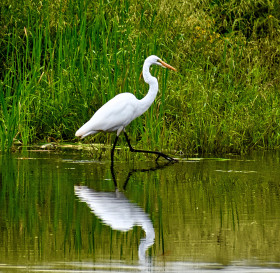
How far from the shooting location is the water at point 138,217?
11.8 ft

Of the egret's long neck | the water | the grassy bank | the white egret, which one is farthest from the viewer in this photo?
the grassy bank

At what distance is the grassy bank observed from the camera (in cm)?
926

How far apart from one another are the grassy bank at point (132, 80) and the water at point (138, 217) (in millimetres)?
1160

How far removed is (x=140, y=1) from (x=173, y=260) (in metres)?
7.72

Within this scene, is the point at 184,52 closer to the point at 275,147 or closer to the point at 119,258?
the point at 275,147

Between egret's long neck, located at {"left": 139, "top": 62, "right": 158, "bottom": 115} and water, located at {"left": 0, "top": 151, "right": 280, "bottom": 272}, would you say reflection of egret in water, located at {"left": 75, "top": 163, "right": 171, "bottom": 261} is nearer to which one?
water, located at {"left": 0, "top": 151, "right": 280, "bottom": 272}

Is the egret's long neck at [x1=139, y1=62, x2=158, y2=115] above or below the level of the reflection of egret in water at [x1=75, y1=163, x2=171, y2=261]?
above

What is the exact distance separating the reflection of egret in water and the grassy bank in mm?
2835

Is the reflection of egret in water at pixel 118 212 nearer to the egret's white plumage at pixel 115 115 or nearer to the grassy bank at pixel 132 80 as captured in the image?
the egret's white plumage at pixel 115 115

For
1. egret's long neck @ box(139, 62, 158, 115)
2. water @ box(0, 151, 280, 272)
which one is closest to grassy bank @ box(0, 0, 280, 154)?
egret's long neck @ box(139, 62, 158, 115)

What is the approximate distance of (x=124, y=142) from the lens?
944cm

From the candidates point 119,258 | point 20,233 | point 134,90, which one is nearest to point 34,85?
point 134,90

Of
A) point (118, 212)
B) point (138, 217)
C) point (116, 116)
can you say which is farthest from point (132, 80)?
point (138, 217)

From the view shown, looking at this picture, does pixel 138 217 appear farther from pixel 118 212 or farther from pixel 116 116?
pixel 116 116
